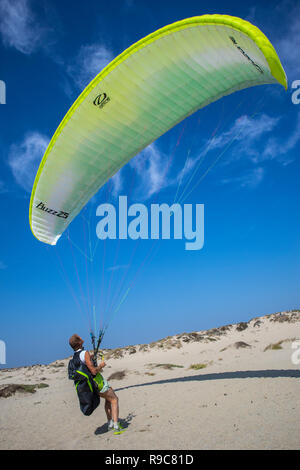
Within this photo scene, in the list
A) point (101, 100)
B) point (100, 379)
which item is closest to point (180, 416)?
point (100, 379)

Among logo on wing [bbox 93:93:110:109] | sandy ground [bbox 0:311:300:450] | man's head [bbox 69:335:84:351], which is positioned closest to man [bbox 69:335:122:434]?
man's head [bbox 69:335:84:351]

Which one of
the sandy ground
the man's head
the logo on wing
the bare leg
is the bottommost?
the sandy ground

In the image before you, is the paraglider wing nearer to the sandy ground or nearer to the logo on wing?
the logo on wing

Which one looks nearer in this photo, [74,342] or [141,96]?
[74,342]

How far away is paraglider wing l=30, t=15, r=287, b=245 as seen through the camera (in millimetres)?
6094

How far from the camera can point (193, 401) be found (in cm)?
741

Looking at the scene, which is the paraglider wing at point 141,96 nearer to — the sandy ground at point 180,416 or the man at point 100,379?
the man at point 100,379

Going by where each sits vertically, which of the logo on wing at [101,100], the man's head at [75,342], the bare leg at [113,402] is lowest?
the bare leg at [113,402]

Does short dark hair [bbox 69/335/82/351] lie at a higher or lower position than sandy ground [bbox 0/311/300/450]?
higher

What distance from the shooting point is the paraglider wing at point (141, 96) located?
20.0ft

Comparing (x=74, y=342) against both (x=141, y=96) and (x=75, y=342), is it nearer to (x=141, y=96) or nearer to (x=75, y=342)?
(x=75, y=342)

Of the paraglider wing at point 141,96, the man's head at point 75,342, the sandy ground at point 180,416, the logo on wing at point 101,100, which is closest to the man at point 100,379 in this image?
the man's head at point 75,342

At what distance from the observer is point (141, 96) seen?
791 cm
